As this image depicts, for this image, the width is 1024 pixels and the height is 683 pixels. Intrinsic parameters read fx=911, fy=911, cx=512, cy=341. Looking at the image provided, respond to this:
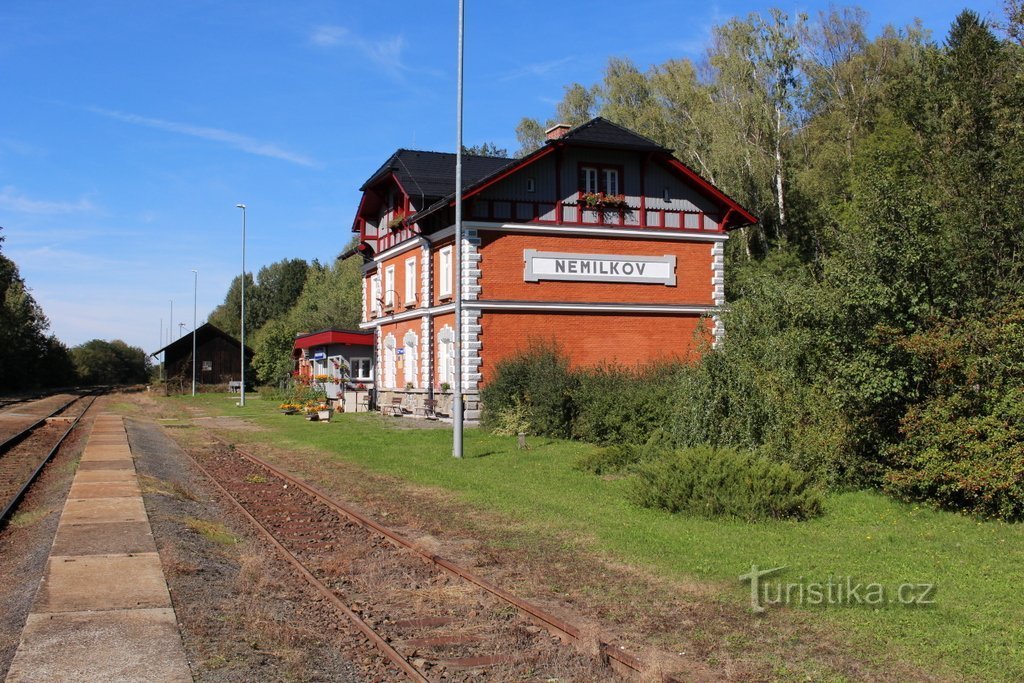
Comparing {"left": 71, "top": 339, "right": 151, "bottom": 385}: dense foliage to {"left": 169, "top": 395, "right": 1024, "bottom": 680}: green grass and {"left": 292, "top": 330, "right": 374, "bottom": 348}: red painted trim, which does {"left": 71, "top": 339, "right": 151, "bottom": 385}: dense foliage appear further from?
{"left": 169, "top": 395, "right": 1024, "bottom": 680}: green grass

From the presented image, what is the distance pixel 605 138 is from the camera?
29266 mm

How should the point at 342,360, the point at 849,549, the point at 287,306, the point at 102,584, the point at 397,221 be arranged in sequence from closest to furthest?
1. the point at 102,584
2. the point at 849,549
3. the point at 397,221
4. the point at 342,360
5. the point at 287,306

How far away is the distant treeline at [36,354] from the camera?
72.8 metres

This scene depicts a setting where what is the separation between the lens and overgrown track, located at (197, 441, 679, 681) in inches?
249

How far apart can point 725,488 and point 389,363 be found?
86.5 ft

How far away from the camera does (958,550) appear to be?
909cm

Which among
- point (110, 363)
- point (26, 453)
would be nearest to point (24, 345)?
point (110, 363)

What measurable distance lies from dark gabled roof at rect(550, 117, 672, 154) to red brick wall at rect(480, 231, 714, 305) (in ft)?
10.0

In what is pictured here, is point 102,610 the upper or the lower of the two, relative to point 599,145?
lower

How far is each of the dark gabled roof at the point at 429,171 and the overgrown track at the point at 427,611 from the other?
21.6 metres

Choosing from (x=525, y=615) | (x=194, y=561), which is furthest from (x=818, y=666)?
(x=194, y=561)

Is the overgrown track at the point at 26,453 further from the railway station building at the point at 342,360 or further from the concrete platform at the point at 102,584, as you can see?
the railway station building at the point at 342,360

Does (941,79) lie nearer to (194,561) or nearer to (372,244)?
(372,244)

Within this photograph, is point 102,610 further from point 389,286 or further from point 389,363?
point 389,286
